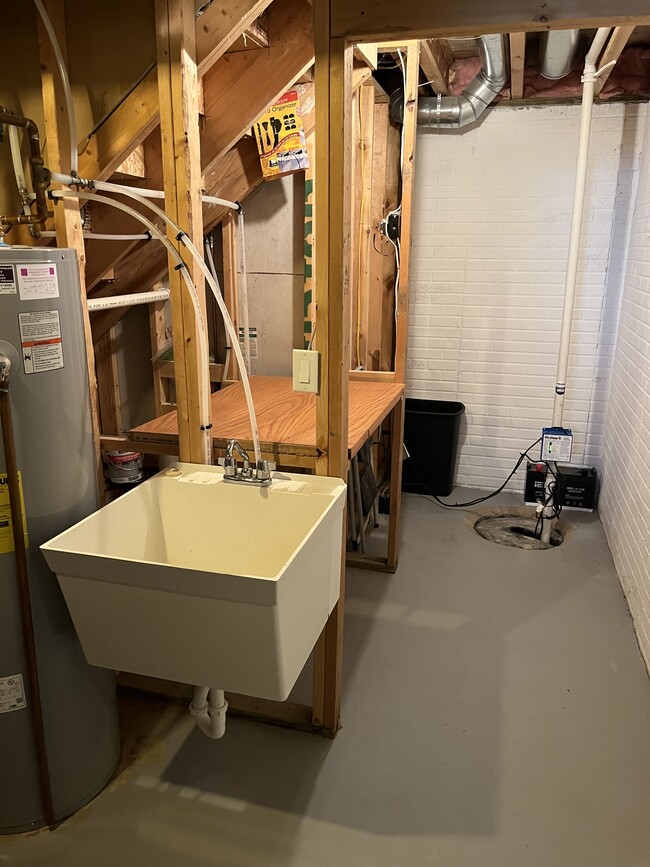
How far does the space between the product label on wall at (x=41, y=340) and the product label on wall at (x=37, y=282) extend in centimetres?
4

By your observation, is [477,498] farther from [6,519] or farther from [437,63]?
[6,519]

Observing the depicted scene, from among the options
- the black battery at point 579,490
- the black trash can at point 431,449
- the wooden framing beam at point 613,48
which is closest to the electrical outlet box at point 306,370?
the wooden framing beam at point 613,48

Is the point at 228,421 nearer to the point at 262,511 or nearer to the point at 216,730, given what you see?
the point at 262,511

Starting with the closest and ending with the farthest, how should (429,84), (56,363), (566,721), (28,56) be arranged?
(56,363) < (28,56) < (566,721) < (429,84)

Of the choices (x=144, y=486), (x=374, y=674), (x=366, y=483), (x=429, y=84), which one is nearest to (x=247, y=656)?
(x=144, y=486)

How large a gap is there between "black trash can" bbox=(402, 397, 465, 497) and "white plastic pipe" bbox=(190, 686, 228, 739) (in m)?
2.45

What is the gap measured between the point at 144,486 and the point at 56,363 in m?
0.42

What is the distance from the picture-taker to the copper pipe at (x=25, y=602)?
4.68ft

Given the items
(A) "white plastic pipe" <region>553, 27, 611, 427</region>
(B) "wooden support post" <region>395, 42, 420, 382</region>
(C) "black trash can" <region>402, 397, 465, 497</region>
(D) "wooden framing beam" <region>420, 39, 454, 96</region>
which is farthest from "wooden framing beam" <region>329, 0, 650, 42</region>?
(C) "black trash can" <region>402, 397, 465, 497</region>

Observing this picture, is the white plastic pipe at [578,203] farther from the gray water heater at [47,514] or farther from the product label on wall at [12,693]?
the product label on wall at [12,693]

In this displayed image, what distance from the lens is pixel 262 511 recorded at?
5.70 feet

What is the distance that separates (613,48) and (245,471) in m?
2.53

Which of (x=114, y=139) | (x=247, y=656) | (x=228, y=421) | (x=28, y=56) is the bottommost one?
(x=247, y=656)

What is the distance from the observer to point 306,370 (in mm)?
1741
